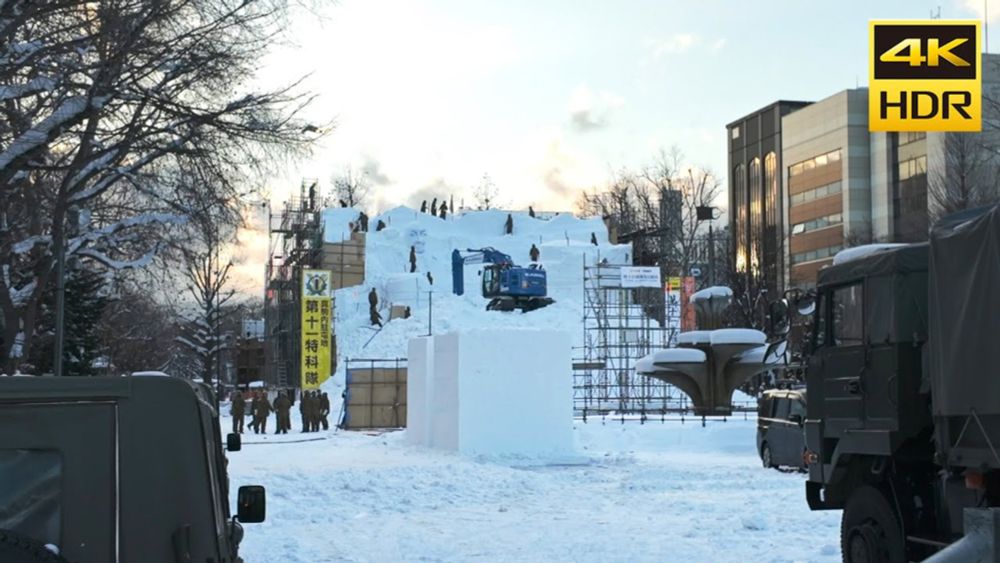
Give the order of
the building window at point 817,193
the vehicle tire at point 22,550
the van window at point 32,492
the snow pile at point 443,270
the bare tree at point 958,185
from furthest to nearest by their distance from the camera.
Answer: the building window at point 817,193 < the snow pile at point 443,270 < the bare tree at point 958,185 < the van window at point 32,492 < the vehicle tire at point 22,550

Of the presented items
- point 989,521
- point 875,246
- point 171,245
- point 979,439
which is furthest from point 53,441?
point 171,245

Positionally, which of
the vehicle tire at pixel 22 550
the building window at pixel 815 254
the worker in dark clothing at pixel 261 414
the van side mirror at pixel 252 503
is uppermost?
the building window at pixel 815 254

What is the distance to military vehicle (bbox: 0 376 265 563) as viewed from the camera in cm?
373

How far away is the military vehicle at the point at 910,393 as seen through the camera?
25.3 ft

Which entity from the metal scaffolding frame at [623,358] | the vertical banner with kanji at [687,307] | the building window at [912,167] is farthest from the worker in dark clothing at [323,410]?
the building window at [912,167]

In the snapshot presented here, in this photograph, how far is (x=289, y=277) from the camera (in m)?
76.1

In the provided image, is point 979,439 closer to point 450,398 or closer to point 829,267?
point 829,267

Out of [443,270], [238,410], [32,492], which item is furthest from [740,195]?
[32,492]

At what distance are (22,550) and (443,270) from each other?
81.1 m

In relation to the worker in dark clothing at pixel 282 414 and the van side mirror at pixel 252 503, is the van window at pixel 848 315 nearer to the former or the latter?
the van side mirror at pixel 252 503

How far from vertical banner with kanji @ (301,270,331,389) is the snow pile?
15.5 feet

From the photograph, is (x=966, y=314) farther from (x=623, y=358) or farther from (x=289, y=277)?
(x=289, y=277)

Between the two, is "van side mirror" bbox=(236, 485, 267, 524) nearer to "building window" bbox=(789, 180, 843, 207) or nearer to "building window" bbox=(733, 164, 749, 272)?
"building window" bbox=(789, 180, 843, 207)

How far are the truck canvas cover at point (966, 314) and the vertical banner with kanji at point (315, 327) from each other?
44304 mm
